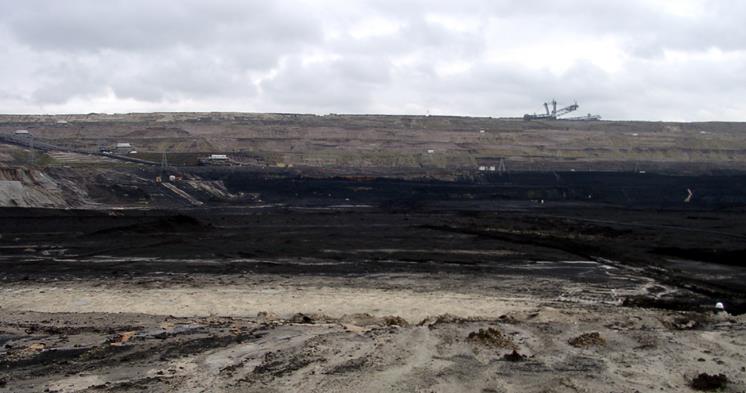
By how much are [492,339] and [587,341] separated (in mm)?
1378

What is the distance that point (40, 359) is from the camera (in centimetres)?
918

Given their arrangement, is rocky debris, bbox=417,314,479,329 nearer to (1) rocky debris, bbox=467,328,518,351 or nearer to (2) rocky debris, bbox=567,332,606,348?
(1) rocky debris, bbox=467,328,518,351

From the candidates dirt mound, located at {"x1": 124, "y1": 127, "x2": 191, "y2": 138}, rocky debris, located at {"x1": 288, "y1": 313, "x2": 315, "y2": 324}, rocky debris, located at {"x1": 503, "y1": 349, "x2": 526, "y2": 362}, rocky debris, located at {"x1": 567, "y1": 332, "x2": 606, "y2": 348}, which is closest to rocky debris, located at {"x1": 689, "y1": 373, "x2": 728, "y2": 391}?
rocky debris, located at {"x1": 567, "y1": 332, "x2": 606, "y2": 348}

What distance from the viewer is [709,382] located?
26.6ft

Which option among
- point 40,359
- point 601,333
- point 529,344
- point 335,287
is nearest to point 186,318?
point 40,359

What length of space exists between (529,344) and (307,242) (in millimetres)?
18226

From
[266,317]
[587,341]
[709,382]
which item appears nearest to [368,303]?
[266,317]

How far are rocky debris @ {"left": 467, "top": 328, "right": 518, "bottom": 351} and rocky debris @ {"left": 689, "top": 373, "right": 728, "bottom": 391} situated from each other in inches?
92.9

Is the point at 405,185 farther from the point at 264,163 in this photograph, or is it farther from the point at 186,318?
the point at 186,318

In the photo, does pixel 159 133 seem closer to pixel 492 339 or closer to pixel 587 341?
pixel 492 339

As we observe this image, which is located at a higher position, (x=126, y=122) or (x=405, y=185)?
(x=126, y=122)

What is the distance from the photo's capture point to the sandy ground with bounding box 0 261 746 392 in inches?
323

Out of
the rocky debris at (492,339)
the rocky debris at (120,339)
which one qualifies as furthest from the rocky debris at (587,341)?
the rocky debris at (120,339)

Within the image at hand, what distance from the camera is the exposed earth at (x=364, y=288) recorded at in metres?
8.67
